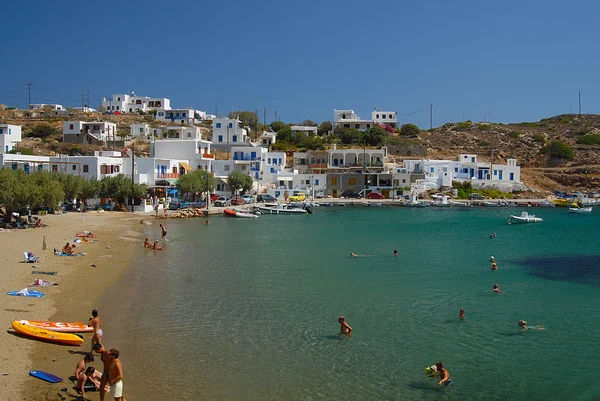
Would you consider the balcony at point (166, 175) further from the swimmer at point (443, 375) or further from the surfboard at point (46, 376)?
the swimmer at point (443, 375)

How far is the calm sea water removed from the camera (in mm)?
15477

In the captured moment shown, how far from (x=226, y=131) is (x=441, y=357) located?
8523 centimetres

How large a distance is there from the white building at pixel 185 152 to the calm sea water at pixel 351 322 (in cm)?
4129

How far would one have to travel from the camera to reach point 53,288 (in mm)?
23141

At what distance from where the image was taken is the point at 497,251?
42.2 metres

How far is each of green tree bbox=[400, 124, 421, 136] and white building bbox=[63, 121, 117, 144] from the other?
67.4 meters

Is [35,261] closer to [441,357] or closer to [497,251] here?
[441,357]

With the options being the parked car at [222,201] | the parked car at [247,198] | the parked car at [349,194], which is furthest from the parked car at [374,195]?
the parked car at [222,201]

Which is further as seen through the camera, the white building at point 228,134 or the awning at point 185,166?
the white building at point 228,134

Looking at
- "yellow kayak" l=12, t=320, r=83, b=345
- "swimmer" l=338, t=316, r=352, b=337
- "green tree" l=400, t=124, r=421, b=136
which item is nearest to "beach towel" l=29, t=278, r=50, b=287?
"yellow kayak" l=12, t=320, r=83, b=345

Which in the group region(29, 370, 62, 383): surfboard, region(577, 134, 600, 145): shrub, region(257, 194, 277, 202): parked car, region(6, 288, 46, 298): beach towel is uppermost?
region(577, 134, 600, 145): shrub

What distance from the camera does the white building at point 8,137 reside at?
77938mm

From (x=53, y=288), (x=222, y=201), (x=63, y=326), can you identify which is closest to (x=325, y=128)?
(x=222, y=201)

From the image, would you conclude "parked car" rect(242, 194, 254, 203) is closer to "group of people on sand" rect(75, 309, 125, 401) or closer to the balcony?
the balcony
